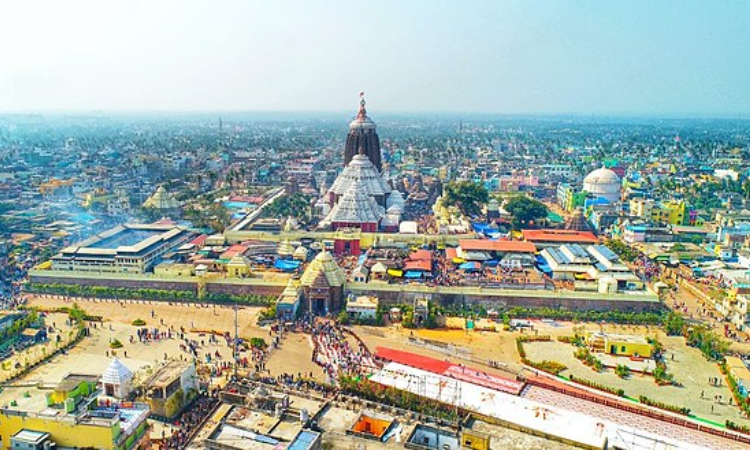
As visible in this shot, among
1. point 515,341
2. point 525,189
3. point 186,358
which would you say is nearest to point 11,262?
point 186,358

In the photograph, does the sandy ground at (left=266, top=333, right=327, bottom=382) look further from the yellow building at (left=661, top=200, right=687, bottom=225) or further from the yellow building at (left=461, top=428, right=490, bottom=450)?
the yellow building at (left=661, top=200, right=687, bottom=225)

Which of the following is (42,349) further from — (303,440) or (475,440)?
(475,440)

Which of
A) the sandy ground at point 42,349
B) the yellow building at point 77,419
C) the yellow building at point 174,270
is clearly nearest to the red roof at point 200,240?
the yellow building at point 174,270

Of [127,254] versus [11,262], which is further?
[11,262]

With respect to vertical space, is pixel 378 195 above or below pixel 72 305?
above

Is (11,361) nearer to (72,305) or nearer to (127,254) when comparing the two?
(72,305)

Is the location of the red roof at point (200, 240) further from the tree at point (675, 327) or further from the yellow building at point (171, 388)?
the tree at point (675, 327)

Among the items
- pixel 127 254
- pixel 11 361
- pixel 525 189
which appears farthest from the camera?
pixel 525 189

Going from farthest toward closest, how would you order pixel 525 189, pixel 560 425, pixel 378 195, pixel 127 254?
pixel 525 189 < pixel 378 195 < pixel 127 254 < pixel 560 425
